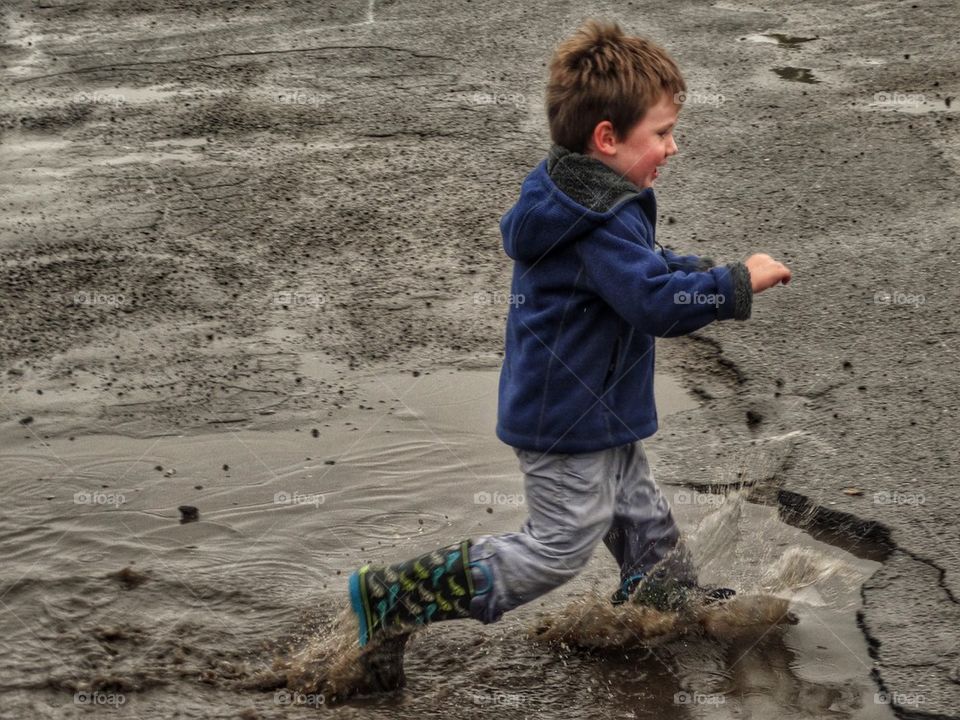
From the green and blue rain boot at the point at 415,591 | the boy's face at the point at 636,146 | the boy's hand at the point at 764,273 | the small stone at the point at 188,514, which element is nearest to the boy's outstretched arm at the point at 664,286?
the boy's hand at the point at 764,273

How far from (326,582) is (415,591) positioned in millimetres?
761

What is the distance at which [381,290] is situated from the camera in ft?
20.1

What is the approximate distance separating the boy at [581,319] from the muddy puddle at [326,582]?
362mm

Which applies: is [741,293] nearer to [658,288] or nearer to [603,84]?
[658,288]

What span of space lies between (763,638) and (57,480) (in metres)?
2.43

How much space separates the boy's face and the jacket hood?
0.03 meters

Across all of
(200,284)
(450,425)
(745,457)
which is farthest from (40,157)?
(745,457)

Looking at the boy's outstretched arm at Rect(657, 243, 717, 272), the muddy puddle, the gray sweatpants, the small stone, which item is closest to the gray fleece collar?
the boy's outstretched arm at Rect(657, 243, 717, 272)

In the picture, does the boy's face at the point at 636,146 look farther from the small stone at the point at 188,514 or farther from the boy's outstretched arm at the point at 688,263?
the small stone at the point at 188,514

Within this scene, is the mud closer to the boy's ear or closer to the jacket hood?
the jacket hood

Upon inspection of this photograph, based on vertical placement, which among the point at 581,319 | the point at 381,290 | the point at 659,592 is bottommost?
the point at 659,592

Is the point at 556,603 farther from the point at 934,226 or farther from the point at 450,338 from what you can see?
the point at 934,226

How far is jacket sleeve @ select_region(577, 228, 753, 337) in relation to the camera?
329cm

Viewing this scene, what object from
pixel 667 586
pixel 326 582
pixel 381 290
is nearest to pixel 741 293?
pixel 667 586
